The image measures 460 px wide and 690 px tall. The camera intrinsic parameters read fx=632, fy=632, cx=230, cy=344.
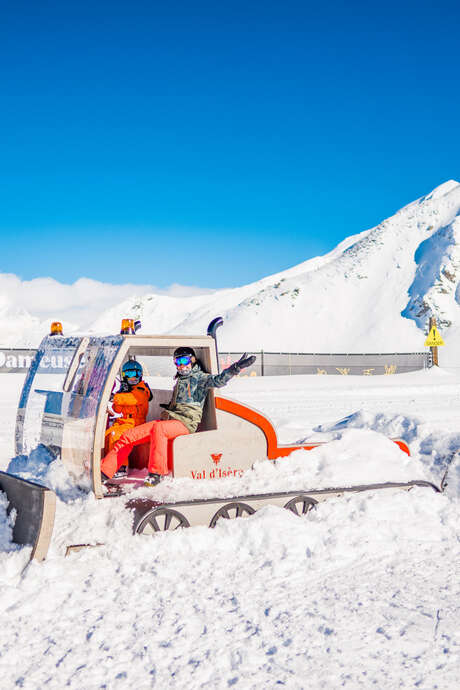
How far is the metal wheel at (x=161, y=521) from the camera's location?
4484 mm

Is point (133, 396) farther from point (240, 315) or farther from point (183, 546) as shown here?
point (240, 315)

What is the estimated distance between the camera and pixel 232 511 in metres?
4.86

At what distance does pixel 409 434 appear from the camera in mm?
8016

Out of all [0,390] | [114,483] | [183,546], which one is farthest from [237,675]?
[0,390]

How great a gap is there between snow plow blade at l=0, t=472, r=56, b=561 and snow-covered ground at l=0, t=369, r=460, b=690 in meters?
0.09

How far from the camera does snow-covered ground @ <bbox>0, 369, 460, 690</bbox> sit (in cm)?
294

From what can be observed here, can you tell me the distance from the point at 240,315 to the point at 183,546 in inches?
3411

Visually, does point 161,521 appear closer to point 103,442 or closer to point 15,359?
point 103,442

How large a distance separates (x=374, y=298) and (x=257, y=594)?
86.9 meters

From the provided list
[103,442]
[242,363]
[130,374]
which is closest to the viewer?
[242,363]

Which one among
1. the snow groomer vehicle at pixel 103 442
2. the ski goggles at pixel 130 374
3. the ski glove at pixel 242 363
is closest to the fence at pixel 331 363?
the snow groomer vehicle at pixel 103 442

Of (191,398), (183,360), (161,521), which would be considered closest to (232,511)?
(161,521)

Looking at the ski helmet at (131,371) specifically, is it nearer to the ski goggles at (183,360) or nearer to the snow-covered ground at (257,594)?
the ski goggles at (183,360)

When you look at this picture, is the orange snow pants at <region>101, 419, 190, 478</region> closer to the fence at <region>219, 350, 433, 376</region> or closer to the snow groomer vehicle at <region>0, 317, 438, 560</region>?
the snow groomer vehicle at <region>0, 317, 438, 560</region>
